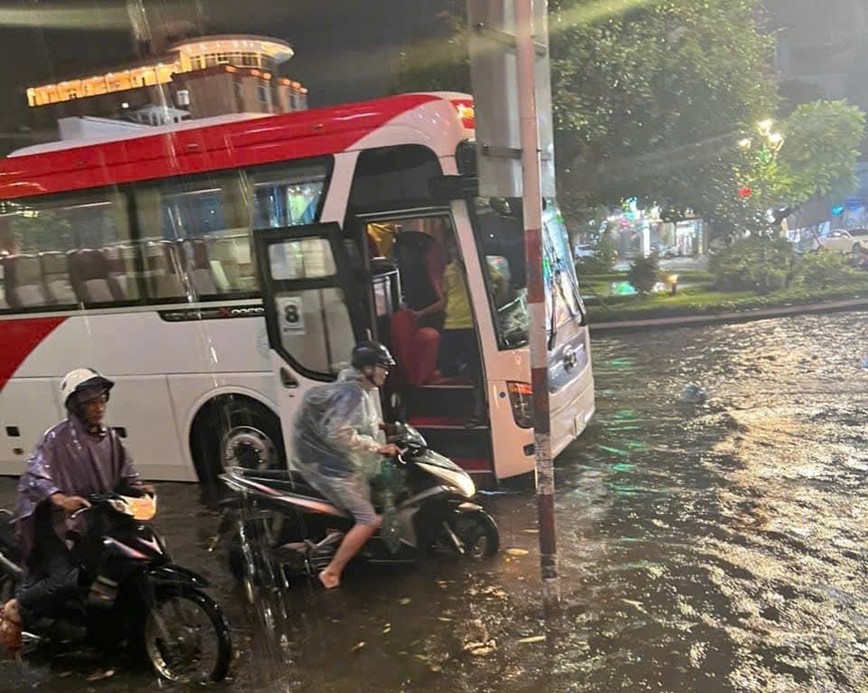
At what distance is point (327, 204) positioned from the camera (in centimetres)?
589

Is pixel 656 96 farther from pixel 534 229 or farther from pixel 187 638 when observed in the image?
pixel 187 638

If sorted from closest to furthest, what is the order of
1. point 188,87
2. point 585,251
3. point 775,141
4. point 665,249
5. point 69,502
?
point 69,502 → point 188,87 → point 775,141 → point 585,251 → point 665,249

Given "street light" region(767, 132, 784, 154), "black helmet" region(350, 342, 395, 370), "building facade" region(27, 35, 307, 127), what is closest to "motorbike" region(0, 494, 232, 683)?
"black helmet" region(350, 342, 395, 370)

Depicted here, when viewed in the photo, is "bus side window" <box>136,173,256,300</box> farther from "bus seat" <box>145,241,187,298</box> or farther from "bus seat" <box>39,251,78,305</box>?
"bus seat" <box>39,251,78,305</box>

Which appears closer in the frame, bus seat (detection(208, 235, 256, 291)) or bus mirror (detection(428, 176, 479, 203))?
bus mirror (detection(428, 176, 479, 203))

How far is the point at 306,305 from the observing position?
600 centimetres

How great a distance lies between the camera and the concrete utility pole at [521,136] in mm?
3891

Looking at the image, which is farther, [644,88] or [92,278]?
[644,88]

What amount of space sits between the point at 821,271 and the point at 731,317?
5.40 m

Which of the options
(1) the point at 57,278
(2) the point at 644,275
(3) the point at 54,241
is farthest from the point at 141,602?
(2) the point at 644,275

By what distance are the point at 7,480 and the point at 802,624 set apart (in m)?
7.75

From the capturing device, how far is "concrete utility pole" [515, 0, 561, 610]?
3938mm

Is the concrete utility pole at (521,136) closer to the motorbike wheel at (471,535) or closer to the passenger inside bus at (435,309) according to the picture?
the motorbike wheel at (471,535)

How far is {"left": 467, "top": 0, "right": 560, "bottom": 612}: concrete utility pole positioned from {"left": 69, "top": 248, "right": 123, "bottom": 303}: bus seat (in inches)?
167
